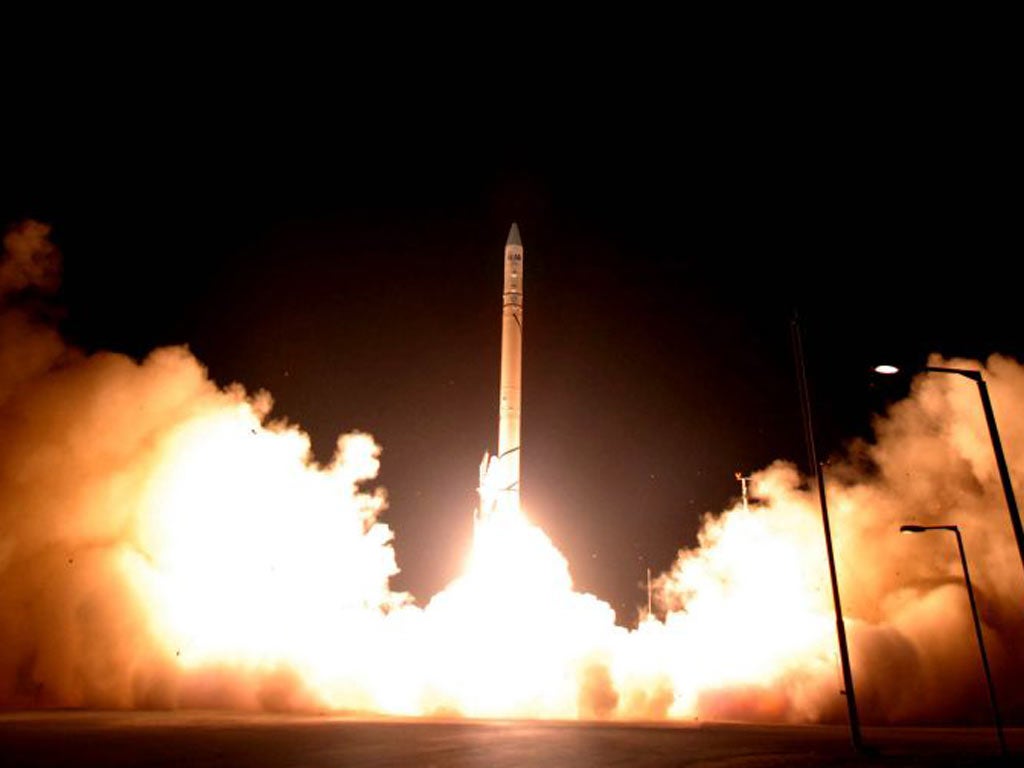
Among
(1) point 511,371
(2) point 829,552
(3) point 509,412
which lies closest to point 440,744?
(2) point 829,552

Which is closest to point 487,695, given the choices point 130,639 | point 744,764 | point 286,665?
point 286,665

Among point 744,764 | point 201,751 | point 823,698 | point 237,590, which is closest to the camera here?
point 744,764

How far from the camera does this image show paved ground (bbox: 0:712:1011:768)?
16188 millimetres

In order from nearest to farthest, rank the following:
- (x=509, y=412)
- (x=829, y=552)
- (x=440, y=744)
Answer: (x=829, y=552), (x=440, y=744), (x=509, y=412)

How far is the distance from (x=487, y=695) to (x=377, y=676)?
Answer: 526 cm

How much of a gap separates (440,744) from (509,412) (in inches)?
821

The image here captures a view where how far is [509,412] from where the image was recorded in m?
38.9

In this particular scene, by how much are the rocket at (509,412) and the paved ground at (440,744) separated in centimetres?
1235

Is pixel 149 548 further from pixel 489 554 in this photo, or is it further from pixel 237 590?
pixel 489 554

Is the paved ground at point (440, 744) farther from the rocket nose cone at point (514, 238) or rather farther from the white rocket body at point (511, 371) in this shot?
the rocket nose cone at point (514, 238)

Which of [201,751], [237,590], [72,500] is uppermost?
[72,500]

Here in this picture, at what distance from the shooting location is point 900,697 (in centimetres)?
3669

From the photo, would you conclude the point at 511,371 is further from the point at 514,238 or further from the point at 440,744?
the point at 440,744

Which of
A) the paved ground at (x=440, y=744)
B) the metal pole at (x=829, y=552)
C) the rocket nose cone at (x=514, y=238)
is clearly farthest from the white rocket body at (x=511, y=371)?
the metal pole at (x=829, y=552)
